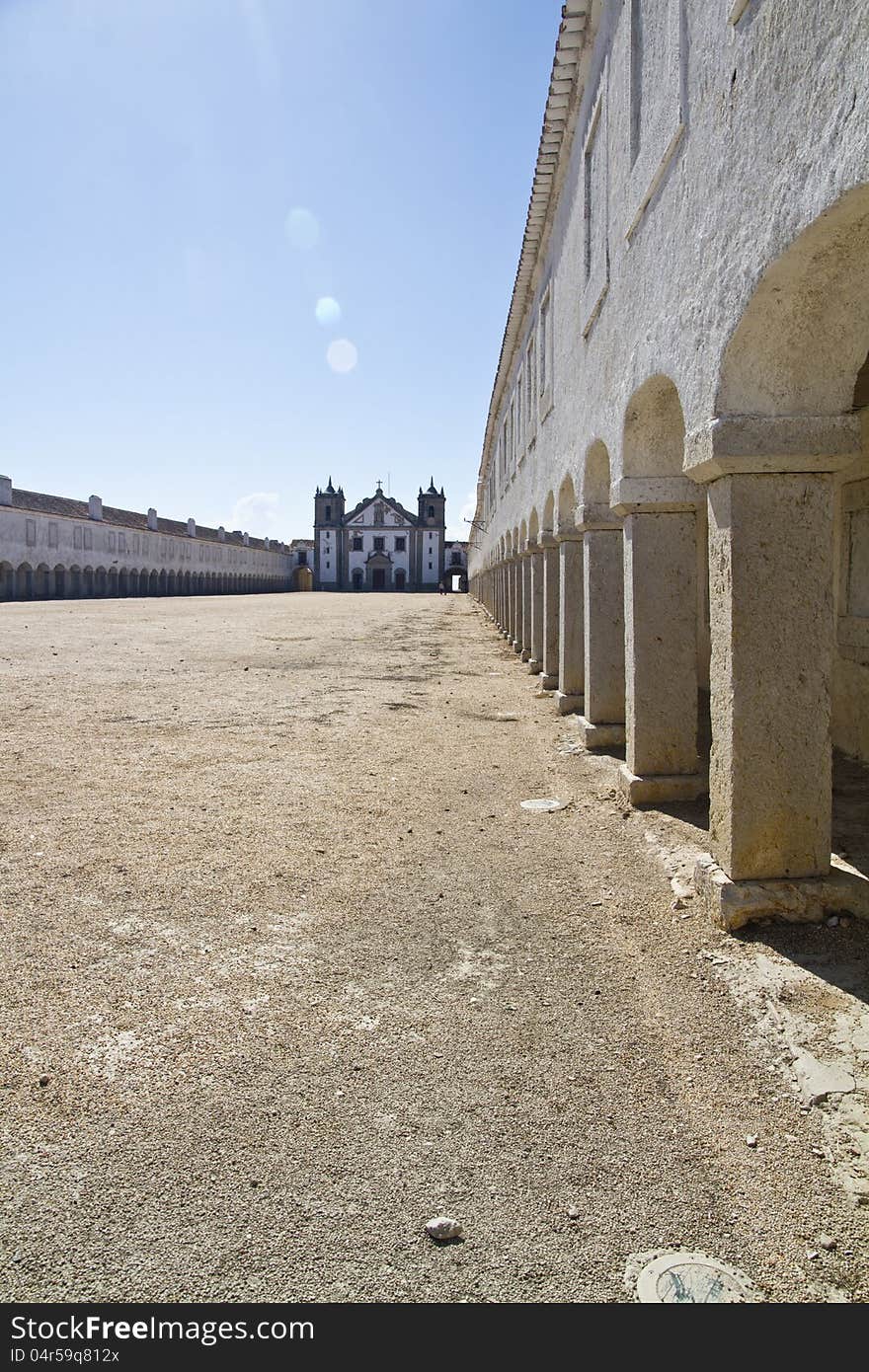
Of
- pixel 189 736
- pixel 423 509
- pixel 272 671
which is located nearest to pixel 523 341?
pixel 272 671

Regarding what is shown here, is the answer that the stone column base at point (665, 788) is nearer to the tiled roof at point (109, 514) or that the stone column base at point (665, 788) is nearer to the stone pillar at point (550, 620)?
the stone pillar at point (550, 620)

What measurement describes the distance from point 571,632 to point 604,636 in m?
2.10

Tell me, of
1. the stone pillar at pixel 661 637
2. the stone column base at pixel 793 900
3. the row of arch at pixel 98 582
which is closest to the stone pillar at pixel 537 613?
the stone pillar at pixel 661 637

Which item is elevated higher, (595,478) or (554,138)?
(554,138)

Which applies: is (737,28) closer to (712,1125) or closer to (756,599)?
(756,599)

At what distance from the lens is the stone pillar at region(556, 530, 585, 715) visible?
1036cm

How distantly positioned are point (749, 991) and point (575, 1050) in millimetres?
930

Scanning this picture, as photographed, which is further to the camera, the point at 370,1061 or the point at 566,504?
the point at 566,504

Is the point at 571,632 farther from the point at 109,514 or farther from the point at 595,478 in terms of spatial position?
the point at 109,514

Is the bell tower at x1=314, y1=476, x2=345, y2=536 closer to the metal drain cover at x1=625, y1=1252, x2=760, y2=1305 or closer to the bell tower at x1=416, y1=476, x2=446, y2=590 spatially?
the bell tower at x1=416, y1=476, x2=446, y2=590

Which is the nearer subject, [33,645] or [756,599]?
[756,599]

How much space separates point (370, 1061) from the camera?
10.2ft

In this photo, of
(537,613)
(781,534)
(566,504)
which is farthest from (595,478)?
(537,613)

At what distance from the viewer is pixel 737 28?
3.91 metres
